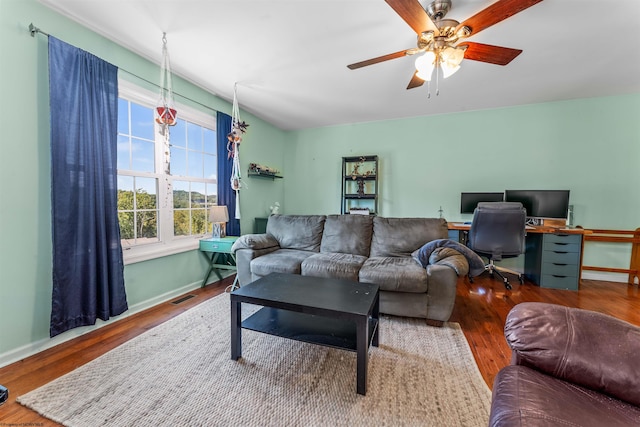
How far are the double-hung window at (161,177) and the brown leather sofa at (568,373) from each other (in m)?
2.48

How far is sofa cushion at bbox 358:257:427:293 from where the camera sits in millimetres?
2123

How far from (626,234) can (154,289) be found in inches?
225

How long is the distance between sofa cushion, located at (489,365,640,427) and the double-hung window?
2.45m

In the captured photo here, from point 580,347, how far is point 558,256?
295 centimetres

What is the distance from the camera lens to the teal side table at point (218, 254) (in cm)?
296

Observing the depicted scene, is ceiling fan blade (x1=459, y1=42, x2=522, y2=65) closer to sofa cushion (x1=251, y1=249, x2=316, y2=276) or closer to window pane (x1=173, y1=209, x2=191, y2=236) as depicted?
sofa cushion (x1=251, y1=249, x2=316, y2=276)

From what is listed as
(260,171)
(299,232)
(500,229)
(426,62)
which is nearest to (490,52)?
(426,62)

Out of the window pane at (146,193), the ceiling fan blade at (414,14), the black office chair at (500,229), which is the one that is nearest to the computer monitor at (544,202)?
the black office chair at (500,229)

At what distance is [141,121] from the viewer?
2490mm

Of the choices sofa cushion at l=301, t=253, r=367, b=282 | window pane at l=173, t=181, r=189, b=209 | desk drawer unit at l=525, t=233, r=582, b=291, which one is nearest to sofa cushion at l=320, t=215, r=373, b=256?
sofa cushion at l=301, t=253, r=367, b=282

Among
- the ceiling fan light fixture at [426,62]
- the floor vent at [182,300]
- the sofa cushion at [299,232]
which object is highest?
the ceiling fan light fixture at [426,62]

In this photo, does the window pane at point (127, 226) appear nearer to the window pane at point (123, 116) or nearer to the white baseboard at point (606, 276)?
the window pane at point (123, 116)

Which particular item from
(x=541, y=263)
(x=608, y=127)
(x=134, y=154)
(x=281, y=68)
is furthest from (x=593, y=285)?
(x=134, y=154)

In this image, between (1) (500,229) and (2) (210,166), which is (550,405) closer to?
(1) (500,229)
